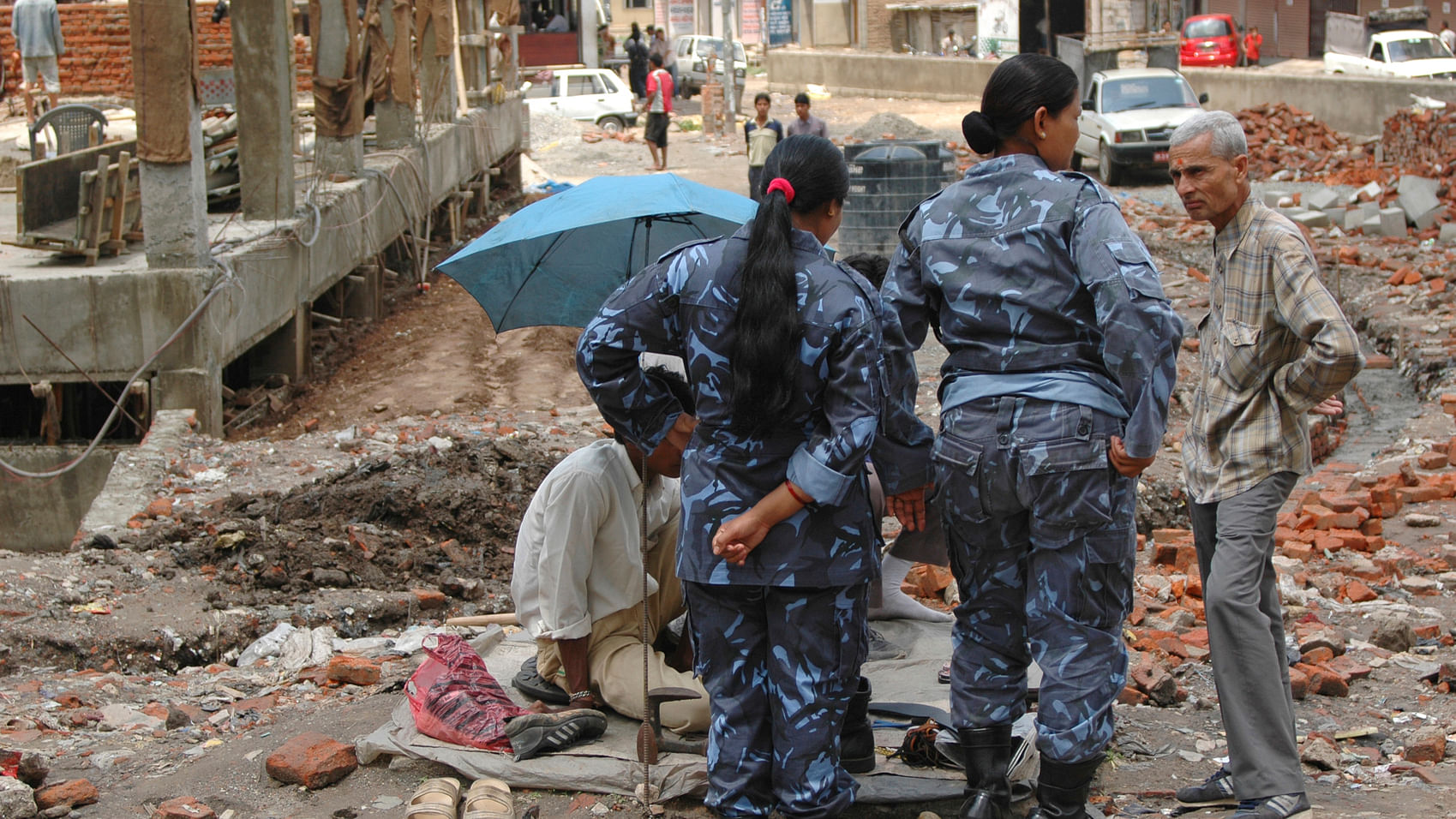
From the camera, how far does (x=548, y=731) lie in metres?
3.73

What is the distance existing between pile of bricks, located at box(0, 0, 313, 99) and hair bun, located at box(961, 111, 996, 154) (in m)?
19.2

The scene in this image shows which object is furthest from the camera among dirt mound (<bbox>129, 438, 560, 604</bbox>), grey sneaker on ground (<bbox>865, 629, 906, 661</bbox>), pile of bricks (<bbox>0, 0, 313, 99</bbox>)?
pile of bricks (<bbox>0, 0, 313, 99</bbox>)

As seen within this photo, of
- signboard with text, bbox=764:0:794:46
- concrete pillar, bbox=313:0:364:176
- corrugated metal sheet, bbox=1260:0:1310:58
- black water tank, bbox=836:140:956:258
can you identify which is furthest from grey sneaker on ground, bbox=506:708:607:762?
signboard with text, bbox=764:0:794:46

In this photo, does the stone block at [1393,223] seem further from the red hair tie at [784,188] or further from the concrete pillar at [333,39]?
the red hair tie at [784,188]

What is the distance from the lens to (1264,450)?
11.0 ft

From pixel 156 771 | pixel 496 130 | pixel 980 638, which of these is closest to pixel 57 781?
pixel 156 771

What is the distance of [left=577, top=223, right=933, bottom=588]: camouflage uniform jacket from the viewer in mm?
3037

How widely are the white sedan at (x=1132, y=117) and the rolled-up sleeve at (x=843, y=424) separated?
58.6 feet

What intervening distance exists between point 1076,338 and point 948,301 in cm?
32

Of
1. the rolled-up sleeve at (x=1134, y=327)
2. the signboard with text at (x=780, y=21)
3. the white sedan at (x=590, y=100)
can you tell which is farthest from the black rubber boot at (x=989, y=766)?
the signboard with text at (x=780, y=21)

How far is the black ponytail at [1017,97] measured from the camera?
3.22 m

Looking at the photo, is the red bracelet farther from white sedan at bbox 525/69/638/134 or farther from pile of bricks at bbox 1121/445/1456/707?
white sedan at bbox 525/69/638/134

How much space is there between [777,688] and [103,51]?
21.3 metres

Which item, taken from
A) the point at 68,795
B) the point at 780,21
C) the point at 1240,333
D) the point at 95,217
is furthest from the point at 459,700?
the point at 780,21
